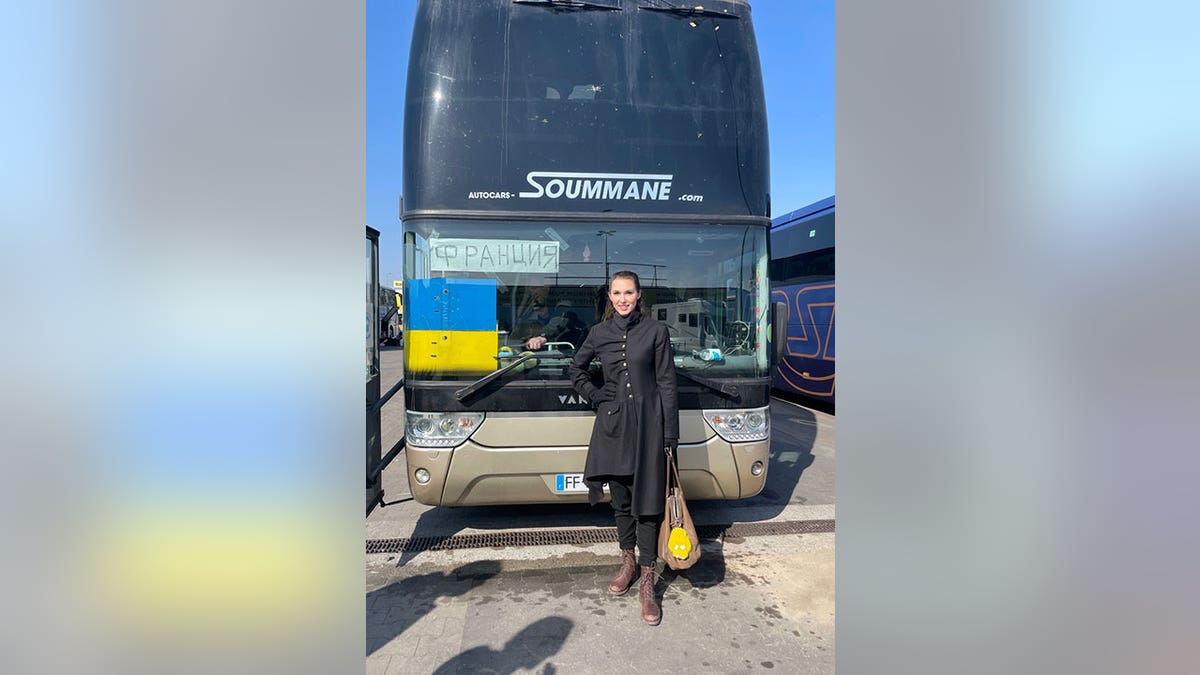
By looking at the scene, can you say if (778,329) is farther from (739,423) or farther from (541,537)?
(541,537)

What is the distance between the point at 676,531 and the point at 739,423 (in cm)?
111

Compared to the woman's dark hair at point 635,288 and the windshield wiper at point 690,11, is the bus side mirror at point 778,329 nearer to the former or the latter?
the woman's dark hair at point 635,288

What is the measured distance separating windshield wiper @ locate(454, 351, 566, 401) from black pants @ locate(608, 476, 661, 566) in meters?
0.97

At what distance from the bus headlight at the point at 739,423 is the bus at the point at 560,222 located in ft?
0.05

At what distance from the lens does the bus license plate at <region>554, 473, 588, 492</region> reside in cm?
374

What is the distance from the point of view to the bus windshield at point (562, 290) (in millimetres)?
3529

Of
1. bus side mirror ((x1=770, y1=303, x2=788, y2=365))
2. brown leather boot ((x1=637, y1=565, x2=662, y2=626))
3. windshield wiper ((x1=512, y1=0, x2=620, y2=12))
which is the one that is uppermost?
windshield wiper ((x1=512, y1=0, x2=620, y2=12))

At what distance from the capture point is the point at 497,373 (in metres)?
3.57

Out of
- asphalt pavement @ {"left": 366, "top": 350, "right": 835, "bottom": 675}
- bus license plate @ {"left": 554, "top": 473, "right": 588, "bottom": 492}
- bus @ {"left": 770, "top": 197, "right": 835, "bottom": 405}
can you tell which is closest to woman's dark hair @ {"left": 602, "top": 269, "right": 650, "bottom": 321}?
bus license plate @ {"left": 554, "top": 473, "right": 588, "bottom": 492}

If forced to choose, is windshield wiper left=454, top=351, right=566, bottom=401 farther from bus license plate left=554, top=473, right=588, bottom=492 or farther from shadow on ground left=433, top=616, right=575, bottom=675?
shadow on ground left=433, top=616, right=575, bottom=675

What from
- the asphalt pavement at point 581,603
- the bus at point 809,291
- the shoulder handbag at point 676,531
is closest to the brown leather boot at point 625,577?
the asphalt pavement at point 581,603
